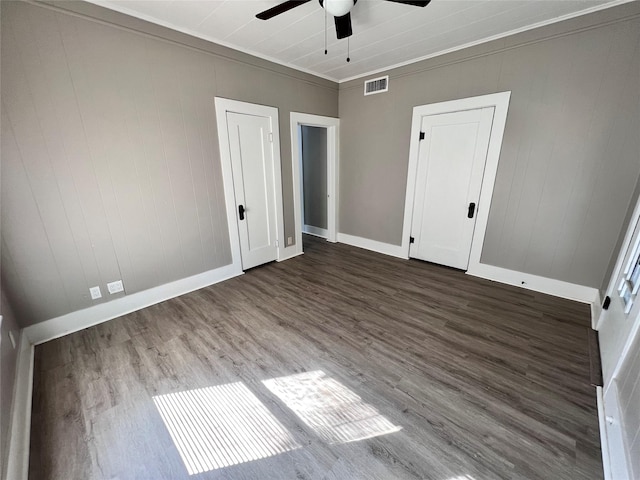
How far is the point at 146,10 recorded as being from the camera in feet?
7.16

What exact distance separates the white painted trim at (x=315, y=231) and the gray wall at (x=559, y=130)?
2486 mm

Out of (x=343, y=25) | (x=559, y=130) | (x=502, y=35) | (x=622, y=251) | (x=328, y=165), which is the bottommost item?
(x=622, y=251)

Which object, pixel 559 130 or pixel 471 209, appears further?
pixel 471 209

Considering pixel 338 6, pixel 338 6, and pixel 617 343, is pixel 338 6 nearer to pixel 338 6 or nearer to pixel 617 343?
pixel 338 6

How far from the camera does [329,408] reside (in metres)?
1.58

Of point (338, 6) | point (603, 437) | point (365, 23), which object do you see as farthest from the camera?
point (365, 23)

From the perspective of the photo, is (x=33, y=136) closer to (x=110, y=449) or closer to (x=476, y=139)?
(x=110, y=449)

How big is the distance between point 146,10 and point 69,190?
1.69 metres

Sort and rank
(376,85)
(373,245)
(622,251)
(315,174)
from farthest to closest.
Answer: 1. (315,174)
2. (373,245)
3. (376,85)
4. (622,251)

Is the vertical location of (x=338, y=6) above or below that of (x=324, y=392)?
above

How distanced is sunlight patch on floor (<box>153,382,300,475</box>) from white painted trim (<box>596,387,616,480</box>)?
1.53m

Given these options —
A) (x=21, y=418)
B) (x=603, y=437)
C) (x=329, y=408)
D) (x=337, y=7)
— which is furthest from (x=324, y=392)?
(x=337, y=7)

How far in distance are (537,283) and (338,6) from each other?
11.2 ft

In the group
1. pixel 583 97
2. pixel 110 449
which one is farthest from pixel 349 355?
pixel 583 97
